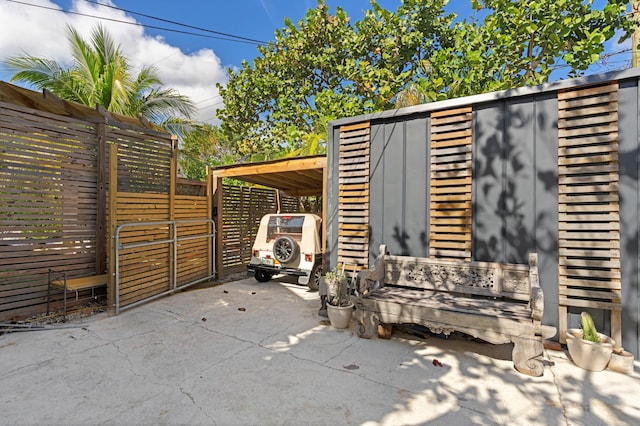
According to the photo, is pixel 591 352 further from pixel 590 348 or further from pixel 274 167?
pixel 274 167

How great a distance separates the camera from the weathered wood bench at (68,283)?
428 cm

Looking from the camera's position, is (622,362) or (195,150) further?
(195,150)

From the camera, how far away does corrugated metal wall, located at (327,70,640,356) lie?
3.15m

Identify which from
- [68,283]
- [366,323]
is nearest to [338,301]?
[366,323]

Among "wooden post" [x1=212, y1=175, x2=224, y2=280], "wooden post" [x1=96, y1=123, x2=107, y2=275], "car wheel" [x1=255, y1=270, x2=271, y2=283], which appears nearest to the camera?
"wooden post" [x1=96, y1=123, x2=107, y2=275]

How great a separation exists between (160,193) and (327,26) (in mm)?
10467

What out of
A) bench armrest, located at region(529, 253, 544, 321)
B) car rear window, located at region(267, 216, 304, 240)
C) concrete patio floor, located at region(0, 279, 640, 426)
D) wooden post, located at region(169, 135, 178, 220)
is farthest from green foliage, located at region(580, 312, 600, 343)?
wooden post, located at region(169, 135, 178, 220)

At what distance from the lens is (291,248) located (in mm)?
5977

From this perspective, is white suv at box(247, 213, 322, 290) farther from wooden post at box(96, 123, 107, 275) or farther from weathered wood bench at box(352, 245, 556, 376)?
wooden post at box(96, 123, 107, 275)

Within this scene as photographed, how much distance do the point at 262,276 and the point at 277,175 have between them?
2.28 m

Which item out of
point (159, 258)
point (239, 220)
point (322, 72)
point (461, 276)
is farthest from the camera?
point (322, 72)

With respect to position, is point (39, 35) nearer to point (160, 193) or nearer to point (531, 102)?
point (160, 193)

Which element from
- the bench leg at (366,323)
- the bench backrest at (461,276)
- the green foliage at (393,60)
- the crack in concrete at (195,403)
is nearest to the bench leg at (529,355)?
the bench backrest at (461,276)

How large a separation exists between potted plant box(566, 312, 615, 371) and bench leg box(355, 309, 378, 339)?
1918mm
